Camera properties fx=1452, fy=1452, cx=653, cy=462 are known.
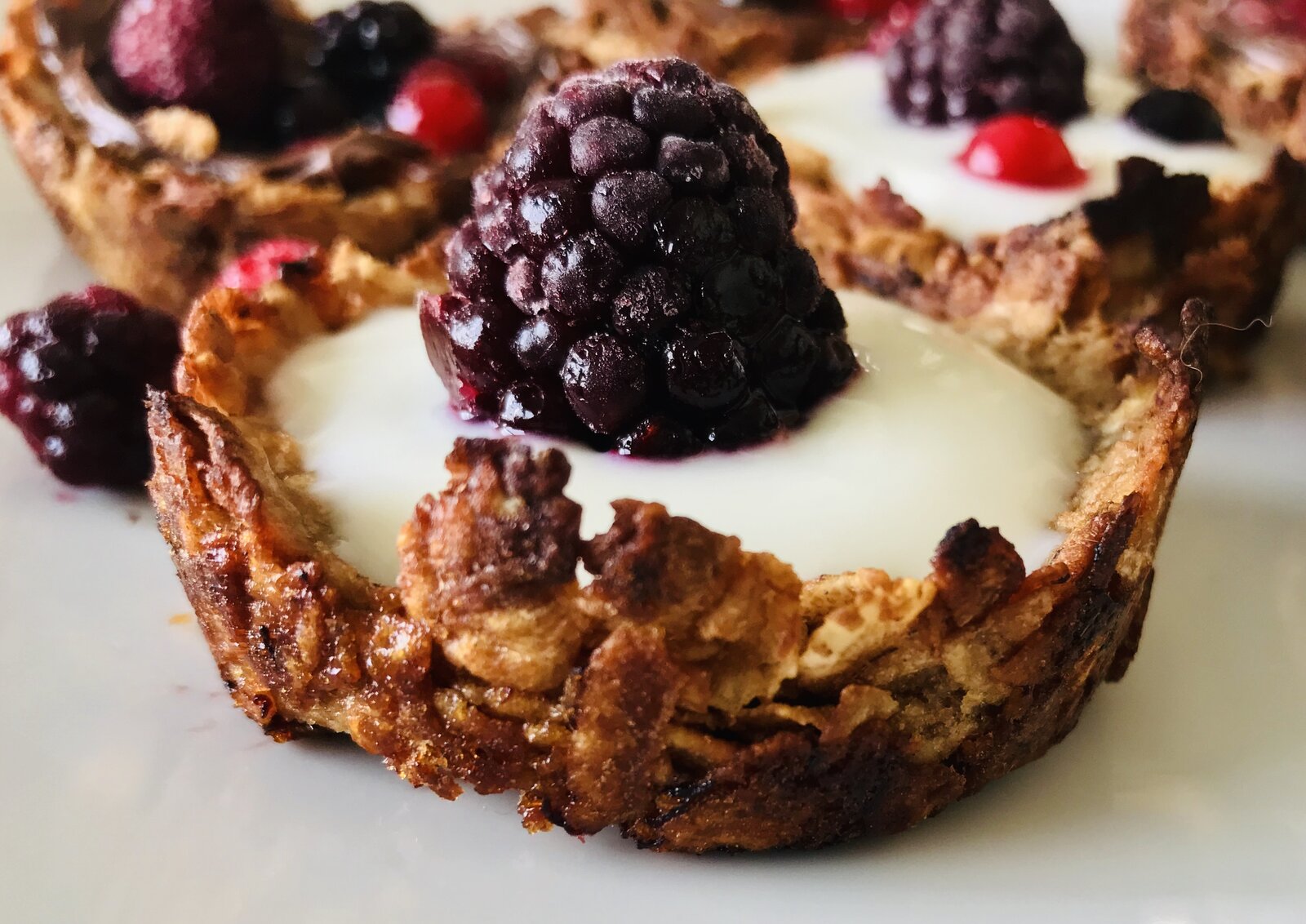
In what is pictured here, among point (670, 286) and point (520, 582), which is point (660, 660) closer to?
point (520, 582)

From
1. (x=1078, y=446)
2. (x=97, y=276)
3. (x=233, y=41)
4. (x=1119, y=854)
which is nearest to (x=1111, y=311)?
(x=1078, y=446)

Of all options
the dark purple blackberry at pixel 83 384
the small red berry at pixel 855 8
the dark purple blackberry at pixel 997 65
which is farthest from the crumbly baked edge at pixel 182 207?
the small red berry at pixel 855 8

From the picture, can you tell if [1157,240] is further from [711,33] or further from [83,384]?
[83,384]

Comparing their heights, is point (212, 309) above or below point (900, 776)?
above

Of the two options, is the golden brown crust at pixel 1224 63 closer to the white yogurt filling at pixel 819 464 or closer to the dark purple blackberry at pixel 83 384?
the white yogurt filling at pixel 819 464

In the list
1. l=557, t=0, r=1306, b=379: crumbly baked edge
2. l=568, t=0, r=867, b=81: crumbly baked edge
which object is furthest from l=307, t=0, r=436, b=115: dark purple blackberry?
l=557, t=0, r=1306, b=379: crumbly baked edge

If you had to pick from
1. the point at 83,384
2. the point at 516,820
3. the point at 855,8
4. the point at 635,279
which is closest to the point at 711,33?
the point at 855,8
